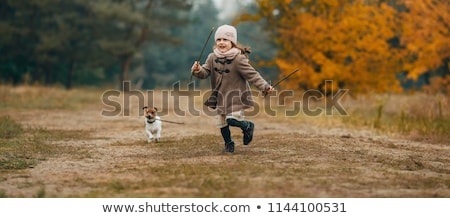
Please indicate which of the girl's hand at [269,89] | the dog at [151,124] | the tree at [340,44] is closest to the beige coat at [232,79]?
the girl's hand at [269,89]

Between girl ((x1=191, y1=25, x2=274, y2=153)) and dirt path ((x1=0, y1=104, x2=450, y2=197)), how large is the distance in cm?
58

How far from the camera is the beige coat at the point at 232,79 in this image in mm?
8719

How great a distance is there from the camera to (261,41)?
28.3 m

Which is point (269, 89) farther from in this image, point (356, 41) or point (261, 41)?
point (261, 41)

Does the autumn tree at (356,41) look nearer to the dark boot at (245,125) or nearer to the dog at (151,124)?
the dog at (151,124)

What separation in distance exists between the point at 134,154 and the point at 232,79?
181 cm

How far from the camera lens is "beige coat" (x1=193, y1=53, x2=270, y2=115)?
872 centimetres

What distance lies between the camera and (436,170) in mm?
7602

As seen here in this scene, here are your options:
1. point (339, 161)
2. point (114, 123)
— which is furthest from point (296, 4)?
point (339, 161)

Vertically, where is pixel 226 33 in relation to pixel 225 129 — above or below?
above

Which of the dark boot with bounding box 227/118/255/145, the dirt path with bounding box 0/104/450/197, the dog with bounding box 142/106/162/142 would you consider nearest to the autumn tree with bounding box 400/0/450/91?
the dirt path with bounding box 0/104/450/197

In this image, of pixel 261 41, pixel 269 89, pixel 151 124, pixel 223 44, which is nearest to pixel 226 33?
pixel 223 44

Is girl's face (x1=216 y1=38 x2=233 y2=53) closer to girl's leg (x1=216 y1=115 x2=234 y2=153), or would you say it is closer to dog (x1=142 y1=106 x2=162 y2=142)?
girl's leg (x1=216 y1=115 x2=234 y2=153)
